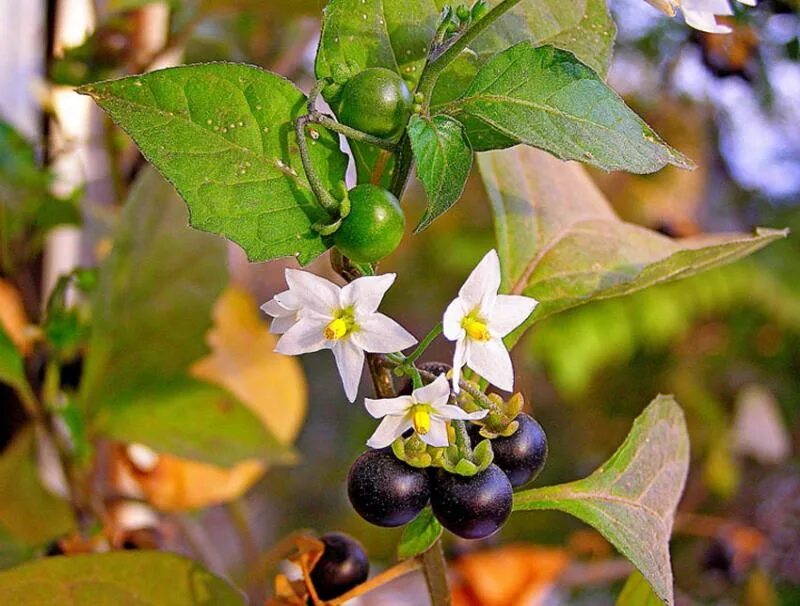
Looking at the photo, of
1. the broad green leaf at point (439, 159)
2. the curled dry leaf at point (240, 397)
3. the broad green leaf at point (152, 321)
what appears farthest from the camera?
the curled dry leaf at point (240, 397)


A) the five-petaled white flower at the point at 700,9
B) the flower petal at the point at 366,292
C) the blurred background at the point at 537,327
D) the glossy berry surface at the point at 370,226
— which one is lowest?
the blurred background at the point at 537,327

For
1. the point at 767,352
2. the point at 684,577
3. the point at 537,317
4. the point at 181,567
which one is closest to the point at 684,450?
the point at 537,317

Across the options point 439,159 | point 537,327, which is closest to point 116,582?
point 439,159

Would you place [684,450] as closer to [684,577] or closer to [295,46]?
[295,46]

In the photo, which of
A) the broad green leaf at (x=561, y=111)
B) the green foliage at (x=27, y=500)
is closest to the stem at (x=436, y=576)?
the broad green leaf at (x=561, y=111)

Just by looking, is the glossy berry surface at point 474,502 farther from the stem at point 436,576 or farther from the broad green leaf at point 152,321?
the broad green leaf at point 152,321

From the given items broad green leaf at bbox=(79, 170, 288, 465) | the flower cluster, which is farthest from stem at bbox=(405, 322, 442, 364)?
broad green leaf at bbox=(79, 170, 288, 465)

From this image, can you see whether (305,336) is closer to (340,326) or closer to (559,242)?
(340,326)
